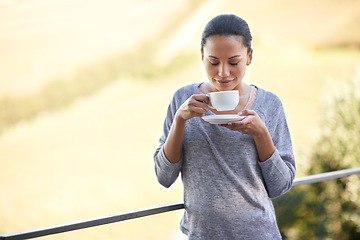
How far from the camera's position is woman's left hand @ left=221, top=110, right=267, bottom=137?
99 cm

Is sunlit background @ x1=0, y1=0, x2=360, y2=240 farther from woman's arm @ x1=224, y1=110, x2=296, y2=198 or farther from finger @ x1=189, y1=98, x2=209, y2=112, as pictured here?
finger @ x1=189, y1=98, x2=209, y2=112

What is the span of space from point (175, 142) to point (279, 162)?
29cm

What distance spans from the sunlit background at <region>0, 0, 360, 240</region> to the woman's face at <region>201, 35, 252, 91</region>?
20.9 ft

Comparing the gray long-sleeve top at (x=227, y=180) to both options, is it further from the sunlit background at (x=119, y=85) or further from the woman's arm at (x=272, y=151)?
the sunlit background at (x=119, y=85)

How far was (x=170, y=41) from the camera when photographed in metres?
8.05

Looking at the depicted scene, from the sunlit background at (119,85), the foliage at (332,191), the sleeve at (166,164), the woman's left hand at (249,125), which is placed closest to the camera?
the woman's left hand at (249,125)

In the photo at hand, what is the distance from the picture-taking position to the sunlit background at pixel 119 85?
7301mm

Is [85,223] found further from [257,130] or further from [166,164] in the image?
[257,130]

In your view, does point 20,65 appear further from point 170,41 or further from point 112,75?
point 170,41

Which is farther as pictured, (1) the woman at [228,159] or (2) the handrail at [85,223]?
(2) the handrail at [85,223]

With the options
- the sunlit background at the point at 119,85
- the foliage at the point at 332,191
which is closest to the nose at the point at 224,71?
the foliage at the point at 332,191

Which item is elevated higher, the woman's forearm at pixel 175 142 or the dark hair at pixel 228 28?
the dark hair at pixel 228 28

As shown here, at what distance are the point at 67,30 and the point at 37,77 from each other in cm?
101

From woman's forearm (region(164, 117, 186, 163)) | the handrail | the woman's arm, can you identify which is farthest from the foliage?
woman's forearm (region(164, 117, 186, 163))
